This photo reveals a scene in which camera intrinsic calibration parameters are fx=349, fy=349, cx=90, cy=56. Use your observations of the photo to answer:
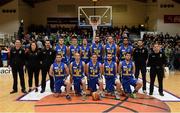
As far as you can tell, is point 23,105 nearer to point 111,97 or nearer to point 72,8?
point 111,97

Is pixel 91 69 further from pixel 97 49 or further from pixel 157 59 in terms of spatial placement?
pixel 157 59

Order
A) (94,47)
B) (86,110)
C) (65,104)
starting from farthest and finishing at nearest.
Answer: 1. (94,47)
2. (65,104)
3. (86,110)

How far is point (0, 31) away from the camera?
92.4ft

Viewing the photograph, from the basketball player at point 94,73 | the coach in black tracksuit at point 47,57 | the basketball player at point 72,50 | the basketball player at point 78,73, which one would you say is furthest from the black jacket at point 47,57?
the basketball player at point 94,73

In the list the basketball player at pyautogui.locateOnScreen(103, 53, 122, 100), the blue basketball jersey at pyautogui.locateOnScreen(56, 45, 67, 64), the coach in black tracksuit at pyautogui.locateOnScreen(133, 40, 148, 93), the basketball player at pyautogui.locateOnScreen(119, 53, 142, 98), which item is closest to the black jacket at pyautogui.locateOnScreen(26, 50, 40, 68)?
the blue basketball jersey at pyautogui.locateOnScreen(56, 45, 67, 64)

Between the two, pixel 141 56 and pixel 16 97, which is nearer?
pixel 16 97

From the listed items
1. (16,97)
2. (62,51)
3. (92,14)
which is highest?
(92,14)

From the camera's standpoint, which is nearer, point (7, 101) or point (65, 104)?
point (65, 104)

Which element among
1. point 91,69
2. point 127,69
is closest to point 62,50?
point 91,69

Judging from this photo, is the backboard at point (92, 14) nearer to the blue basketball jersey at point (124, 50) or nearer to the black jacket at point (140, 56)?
the blue basketball jersey at point (124, 50)

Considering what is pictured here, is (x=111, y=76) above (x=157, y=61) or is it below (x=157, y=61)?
below

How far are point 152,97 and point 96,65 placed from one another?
6.45 feet

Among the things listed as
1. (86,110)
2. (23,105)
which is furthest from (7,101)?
(86,110)

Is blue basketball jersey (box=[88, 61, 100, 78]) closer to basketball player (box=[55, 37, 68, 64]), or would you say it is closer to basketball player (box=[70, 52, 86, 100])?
basketball player (box=[70, 52, 86, 100])
